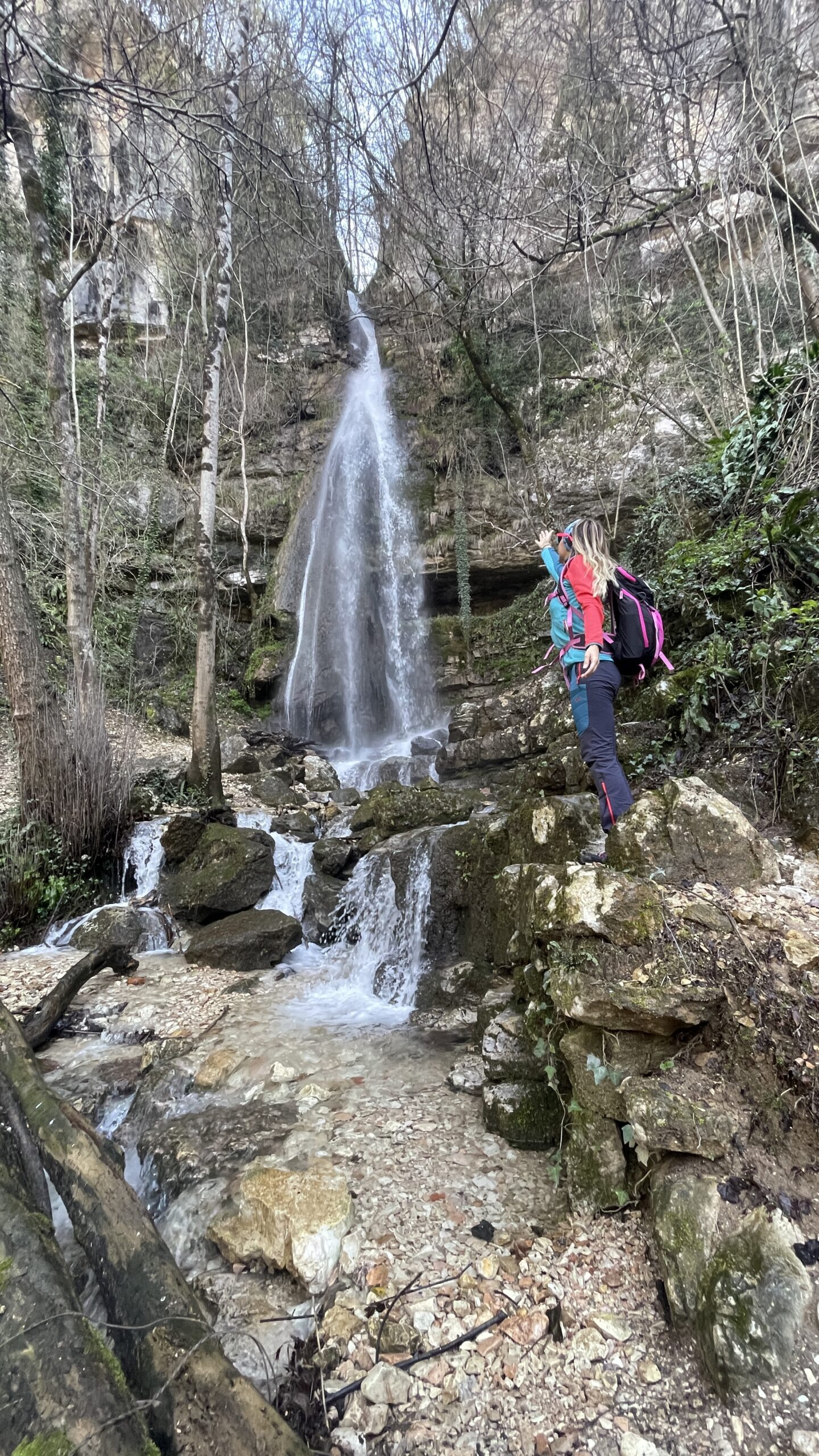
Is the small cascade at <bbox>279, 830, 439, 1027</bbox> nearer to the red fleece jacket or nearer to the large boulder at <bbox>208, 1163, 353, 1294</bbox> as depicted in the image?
the large boulder at <bbox>208, 1163, 353, 1294</bbox>

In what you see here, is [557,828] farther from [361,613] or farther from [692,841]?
[361,613]

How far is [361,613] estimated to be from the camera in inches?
515

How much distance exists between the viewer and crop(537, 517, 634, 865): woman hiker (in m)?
3.40

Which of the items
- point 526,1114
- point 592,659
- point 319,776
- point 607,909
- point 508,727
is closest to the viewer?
point 607,909

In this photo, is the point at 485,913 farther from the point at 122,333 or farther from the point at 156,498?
the point at 122,333

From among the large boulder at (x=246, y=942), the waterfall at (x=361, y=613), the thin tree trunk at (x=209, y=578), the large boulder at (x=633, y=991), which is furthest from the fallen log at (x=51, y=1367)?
the waterfall at (x=361, y=613)

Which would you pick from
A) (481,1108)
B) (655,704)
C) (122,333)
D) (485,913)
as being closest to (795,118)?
(655,704)

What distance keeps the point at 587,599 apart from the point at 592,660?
0.37 m

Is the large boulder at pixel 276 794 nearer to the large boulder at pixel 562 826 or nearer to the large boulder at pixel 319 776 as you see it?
the large boulder at pixel 319 776

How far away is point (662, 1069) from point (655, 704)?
3.28 metres

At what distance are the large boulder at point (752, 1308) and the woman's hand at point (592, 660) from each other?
243cm

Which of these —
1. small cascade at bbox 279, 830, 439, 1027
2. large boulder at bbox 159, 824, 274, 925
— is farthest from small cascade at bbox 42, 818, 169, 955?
small cascade at bbox 279, 830, 439, 1027

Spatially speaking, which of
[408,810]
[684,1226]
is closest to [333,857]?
[408,810]

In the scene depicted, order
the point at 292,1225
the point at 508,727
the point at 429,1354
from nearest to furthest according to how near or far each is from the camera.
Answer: the point at 429,1354
the point at 292,1225
the point at 508,727
